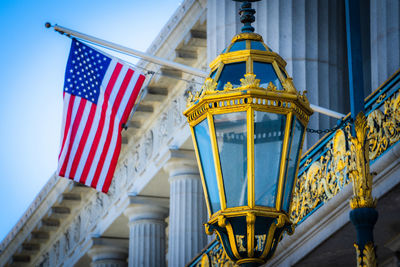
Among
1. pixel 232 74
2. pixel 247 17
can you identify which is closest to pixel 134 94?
pixel 247 17

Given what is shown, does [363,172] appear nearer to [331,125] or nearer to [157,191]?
[331,125]

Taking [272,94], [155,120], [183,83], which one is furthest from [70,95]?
[272,94]

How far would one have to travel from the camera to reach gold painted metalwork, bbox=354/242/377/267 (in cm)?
668

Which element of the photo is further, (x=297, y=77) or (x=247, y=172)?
(x=297, y=77)

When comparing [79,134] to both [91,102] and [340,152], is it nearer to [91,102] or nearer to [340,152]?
[91,102]

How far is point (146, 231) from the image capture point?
26000 mm

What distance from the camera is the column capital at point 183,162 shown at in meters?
23.1

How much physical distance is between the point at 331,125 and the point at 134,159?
393 inches

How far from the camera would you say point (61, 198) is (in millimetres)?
30766

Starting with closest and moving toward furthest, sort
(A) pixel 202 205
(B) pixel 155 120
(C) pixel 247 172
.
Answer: (C) pixel 247 172, (A) pixel 202 205, (B) pixel 155 120

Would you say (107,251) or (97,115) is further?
(107,251)

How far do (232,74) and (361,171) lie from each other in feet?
Answer: 3.87

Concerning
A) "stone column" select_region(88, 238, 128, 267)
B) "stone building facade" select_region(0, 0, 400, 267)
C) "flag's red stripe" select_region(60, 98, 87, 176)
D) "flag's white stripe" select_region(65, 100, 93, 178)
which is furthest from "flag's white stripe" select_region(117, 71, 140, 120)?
"stone column" select_region(88, 238, 128, 267)

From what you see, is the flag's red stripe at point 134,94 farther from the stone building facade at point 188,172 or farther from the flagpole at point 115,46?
the stone building facade at point 188,172
